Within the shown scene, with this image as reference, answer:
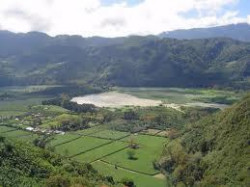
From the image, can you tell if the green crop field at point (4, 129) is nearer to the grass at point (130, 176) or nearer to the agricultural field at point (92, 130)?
the agricultural field at point (92, 130)

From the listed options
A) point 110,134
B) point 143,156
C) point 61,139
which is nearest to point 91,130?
point 110,134

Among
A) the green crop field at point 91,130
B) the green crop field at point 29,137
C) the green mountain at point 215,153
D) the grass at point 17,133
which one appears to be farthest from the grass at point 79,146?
the green mountain at point 215,153

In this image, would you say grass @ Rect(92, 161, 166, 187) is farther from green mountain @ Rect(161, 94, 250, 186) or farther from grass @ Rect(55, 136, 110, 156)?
grass @ Rect(55, 136, 110, 156)

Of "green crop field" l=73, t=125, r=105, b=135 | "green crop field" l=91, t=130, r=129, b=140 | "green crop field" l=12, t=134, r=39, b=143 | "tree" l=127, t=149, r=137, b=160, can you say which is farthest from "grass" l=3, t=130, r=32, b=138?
"tree" l=127, t=149, r=137, b=160

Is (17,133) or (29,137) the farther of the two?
(17,133)

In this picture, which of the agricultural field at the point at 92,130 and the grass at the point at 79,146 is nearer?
the grass at the point at 79,146

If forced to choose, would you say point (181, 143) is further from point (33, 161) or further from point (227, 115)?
point (33, 161)

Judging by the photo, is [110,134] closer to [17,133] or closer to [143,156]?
[143,156]
